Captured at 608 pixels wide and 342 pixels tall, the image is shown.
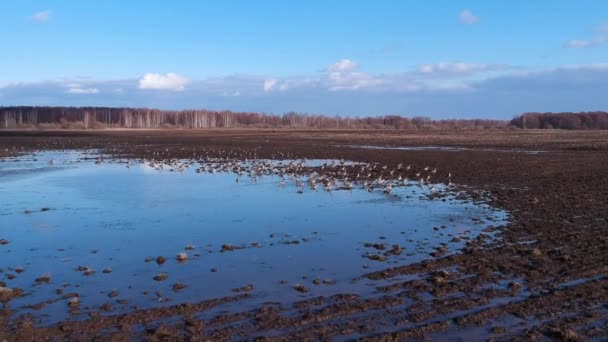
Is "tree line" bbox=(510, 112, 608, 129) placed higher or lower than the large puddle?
higher

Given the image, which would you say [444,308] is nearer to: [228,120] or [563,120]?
[563,120]

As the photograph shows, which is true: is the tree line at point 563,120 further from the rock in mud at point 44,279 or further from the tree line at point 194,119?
the rock in mud at point 44,279

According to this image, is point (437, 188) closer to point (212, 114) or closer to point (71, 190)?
point (71, 190)

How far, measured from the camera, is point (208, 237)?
11922 mm

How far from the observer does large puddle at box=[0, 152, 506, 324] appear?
8141 millimetres

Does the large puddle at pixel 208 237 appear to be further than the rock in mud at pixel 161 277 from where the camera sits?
No

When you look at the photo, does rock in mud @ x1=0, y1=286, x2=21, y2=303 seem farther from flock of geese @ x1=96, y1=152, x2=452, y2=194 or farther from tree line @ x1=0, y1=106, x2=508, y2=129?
tree line @ x1=0, y1=106, x2=508, y2=129

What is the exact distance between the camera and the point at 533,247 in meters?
10.4

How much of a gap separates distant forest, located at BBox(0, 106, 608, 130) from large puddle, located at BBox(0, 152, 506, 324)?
408 ft

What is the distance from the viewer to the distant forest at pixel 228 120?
5566 inches

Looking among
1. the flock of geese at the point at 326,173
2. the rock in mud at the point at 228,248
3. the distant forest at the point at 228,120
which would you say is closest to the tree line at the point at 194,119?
the distant forest at the point at 228,120

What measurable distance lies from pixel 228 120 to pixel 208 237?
169 meters

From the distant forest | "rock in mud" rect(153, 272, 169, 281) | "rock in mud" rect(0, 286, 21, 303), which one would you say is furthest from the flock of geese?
the distant forest

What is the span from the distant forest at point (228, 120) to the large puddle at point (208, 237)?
124450mm
